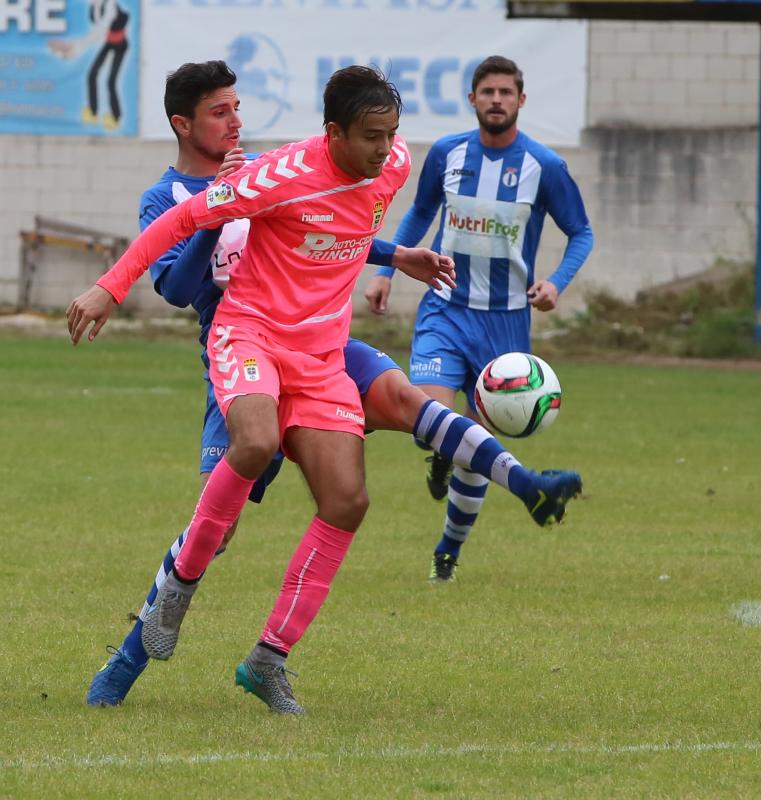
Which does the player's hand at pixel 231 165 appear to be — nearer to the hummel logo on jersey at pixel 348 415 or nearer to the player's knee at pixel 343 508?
the hummel logo on jersey at pixel 348 415

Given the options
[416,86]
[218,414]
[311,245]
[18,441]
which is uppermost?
[416,86]

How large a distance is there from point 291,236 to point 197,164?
2.62 ft

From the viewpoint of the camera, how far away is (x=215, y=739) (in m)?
4.68

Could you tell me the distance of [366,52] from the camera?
24297mm

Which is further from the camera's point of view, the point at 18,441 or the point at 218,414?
the point at 18,441

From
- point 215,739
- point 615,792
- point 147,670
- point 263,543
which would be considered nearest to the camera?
point 615,792

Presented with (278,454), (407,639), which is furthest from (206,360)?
(407,639)

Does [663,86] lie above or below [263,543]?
above

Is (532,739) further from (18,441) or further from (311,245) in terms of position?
(18,441)

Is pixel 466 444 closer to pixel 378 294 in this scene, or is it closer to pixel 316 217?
pixel 316 217

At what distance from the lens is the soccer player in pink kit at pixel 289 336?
505 cm

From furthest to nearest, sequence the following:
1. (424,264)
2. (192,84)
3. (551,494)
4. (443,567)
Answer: (443,567) < (192,84) < (424,264) < (551,494)

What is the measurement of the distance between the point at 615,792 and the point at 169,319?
20.7m

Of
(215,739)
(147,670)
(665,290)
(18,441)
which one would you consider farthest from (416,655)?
(665,290)
